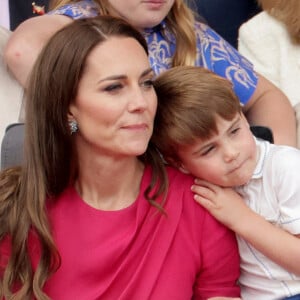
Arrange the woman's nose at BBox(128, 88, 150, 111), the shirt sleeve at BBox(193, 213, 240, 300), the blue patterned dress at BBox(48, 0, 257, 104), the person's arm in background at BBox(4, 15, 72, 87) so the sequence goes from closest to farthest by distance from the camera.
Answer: the woman's nose at BBox(128, 88, 150, 111) < the shirt sleeve at BBox(193, 213, 240, 300) < the person's arm in background at BBox(4, 15, 72, 87) < the blue patterned dress at BBox(48, 0, 257, 104)

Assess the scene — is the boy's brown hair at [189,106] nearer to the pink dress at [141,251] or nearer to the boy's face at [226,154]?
the boy's face at [226,154]

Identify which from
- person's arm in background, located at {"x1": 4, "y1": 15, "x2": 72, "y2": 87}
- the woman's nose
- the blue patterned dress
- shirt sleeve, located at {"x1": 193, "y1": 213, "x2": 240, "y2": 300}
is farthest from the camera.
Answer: the blue patterned dress

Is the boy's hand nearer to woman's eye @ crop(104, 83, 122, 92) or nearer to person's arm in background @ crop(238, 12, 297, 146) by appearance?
woman's eye @ crop(104, 83, 122, 92)

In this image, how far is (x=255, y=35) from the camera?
2.20 meters

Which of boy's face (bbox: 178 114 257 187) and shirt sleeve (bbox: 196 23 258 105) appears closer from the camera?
boy's face (bbox: 178 114 257 187)

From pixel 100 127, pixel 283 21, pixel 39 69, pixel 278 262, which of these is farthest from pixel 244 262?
pixel 283 21

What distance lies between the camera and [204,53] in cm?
184

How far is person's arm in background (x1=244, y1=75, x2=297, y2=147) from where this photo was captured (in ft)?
5.79

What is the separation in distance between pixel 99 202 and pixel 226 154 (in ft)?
0.92

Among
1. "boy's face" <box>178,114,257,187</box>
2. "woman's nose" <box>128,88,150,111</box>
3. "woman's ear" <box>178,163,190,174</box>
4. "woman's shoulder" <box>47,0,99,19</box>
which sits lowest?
"woman's ear" <box>178,163,190,174</box>

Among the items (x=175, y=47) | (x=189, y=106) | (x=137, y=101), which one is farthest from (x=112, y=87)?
(x=175, y=47)

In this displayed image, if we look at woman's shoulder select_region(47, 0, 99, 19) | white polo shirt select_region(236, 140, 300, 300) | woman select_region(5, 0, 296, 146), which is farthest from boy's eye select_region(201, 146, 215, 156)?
woman's shoulder select_region(47, 0, 99, 19)

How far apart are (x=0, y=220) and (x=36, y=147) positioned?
0.55 feet

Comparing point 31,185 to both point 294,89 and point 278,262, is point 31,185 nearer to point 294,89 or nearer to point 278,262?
point 278,262
